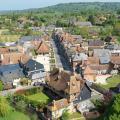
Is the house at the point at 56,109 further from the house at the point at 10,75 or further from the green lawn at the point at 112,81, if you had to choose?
the green lawn at the point at 112,81

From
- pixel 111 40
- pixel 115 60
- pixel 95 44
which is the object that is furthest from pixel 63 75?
pixel 111 40

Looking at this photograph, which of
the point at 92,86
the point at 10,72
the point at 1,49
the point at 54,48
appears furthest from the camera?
the point at 54,48

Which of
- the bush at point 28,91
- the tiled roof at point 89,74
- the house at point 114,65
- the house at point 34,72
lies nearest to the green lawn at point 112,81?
the house at point 114,65

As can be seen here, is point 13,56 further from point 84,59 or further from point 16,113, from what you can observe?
point 16,113

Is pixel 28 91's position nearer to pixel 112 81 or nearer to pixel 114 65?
pixel 112 81

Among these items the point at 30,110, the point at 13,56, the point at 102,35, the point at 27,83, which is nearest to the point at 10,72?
the point at 27,83

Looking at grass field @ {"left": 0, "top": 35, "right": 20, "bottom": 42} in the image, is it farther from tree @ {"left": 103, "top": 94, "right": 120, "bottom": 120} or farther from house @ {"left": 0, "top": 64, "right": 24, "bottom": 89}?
tree @ {"left": 103, "top": 94, "right": 120, "bottom": 120}

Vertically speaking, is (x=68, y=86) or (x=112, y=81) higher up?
(x=68, y=86)
